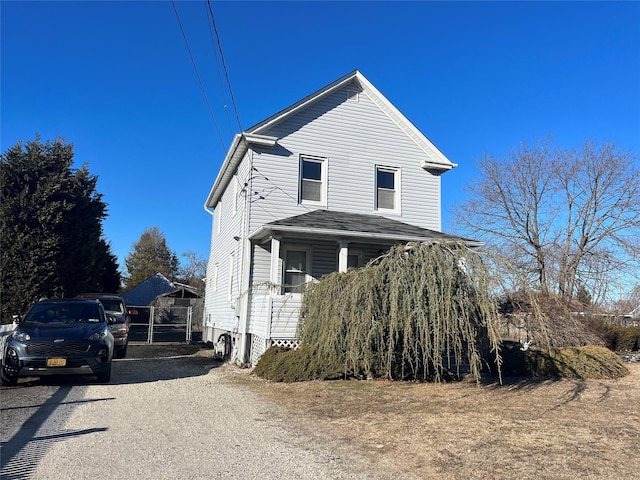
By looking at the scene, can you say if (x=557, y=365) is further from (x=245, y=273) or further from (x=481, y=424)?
(x=245, y=273)

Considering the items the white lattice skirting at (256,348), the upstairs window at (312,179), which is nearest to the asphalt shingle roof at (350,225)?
the upstairs window at (312,179)

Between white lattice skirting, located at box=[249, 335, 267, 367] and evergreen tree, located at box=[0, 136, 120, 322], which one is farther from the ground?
evergreen tree, located at box=[0, 136, 120, 322]

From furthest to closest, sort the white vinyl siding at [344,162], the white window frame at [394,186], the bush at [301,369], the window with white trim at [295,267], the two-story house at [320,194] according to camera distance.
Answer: the white window frame at [394,186] → the white vinyl siding at [344,162] → the window with white trim at [295,267] → the two-story house at [320,194] → the bush at [301,369]

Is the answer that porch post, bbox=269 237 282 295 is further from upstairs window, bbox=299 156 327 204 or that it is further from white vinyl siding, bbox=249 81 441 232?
upstairs window, bbox=299 156 327 204

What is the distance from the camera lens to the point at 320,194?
1581 cm

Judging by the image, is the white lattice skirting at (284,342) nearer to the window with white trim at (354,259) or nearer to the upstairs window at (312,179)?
the window with white trim at (354,259)

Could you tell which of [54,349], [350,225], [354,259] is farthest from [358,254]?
[54,349]

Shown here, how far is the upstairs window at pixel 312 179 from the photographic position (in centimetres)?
1560

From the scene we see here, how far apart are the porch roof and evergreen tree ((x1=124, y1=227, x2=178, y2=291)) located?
48407 mm

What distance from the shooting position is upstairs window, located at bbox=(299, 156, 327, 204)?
51.2ft

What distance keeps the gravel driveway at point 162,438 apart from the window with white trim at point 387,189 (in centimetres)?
882

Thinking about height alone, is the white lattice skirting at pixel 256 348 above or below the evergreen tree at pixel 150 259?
below

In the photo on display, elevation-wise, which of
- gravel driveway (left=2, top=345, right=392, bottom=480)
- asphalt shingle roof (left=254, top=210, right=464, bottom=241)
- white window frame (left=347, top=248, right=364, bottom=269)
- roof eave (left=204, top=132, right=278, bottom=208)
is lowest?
gravel driveway (left=2, top=345, right=392, bottom=480)

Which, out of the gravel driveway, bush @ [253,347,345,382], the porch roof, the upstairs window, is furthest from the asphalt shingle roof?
the gravel driveway
